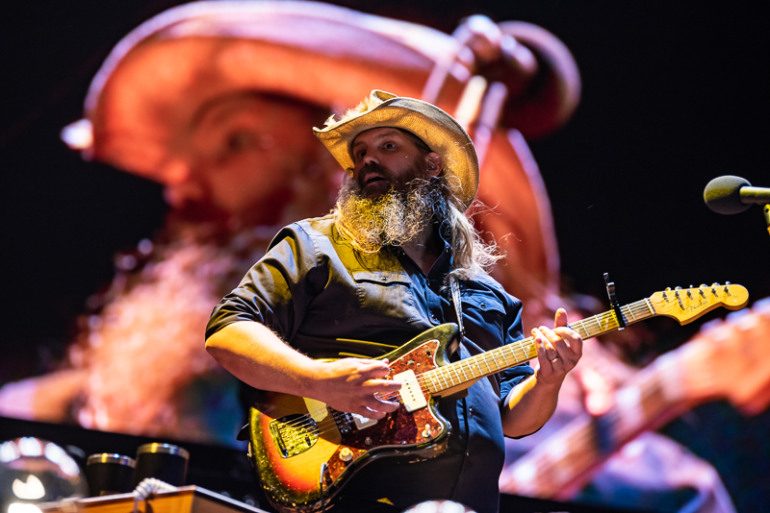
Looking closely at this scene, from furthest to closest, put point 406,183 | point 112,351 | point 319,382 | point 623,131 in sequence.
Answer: point 623,131, point 112,351, point 406,183, point 319,382

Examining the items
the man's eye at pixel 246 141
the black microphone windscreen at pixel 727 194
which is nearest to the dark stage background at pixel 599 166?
the man's eye at pixel 246 141

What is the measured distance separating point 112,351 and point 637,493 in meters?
3.23

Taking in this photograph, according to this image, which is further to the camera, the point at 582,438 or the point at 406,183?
the point at 582,438

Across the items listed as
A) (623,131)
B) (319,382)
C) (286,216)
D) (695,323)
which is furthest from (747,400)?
A: (319,382)

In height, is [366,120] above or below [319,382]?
above

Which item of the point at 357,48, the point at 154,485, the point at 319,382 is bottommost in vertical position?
the point at 154,485

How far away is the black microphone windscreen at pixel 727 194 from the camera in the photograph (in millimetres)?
2736

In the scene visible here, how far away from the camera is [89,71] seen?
545 centimetres

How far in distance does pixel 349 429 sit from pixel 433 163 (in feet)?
4.18

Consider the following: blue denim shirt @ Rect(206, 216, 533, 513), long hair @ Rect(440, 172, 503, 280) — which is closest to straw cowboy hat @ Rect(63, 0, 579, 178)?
long hair @ Rect(440, 172, 503, 280)

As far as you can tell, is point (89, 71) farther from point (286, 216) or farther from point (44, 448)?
point (44, 448)

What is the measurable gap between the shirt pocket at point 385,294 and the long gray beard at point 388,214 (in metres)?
0.17

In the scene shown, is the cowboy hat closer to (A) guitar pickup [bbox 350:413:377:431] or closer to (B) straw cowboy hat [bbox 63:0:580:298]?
(A) guitar pickup [bbox 350:413:377:431]

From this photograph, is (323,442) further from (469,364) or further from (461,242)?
(461,242)
